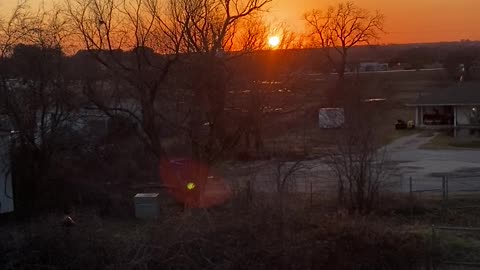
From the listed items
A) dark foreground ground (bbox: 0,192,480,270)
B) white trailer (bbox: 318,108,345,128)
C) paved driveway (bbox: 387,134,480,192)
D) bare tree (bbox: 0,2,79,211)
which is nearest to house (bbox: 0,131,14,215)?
bare tree (bbox: 0,2,79,211)

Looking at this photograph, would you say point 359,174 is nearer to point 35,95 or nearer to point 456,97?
point 35,95

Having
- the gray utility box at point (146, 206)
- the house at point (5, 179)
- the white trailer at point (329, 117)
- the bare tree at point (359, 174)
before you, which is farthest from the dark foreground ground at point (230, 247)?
the white trailer at point (329, 117)

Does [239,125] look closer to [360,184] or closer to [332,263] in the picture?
[360,184]

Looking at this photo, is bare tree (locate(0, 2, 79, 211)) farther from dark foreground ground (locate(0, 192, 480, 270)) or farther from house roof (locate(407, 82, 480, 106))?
house roof (locate(407, 82, 480, 106))

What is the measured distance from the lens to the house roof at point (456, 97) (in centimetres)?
5738

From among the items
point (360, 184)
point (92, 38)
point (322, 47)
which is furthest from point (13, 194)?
point (322, 47)

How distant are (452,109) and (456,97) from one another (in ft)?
3.66

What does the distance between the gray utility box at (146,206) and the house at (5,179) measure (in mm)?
4681

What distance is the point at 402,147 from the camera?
145 feet

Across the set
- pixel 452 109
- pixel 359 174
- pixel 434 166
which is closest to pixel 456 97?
pixel 452 109

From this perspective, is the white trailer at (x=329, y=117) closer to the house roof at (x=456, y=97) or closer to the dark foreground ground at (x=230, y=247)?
the house roof at (x=456, y=97)

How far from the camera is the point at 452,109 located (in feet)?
193

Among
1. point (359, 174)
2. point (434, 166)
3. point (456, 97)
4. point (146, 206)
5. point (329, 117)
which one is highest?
point (456, 97)

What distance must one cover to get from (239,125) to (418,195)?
698 centimetres
